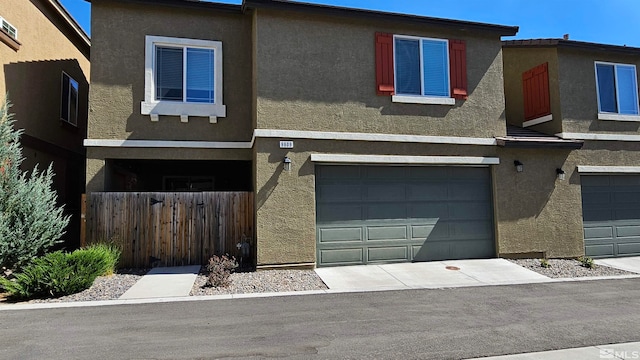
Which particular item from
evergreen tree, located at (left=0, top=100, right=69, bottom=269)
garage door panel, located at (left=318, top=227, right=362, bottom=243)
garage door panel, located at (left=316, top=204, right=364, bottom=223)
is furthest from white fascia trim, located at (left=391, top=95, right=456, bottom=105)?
evergreen tree, located at (left=0, top=100, right=69, bottom=269)

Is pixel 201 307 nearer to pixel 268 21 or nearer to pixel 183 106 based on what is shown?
pixel 183 106

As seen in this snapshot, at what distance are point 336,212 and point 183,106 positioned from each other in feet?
15.1

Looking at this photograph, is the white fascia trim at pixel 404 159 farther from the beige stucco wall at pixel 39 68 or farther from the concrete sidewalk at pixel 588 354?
the beige stucco wall at pixel 39 68

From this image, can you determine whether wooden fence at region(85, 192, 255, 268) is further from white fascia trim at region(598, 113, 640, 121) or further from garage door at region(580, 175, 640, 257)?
white fascia trim at region(598, 113, 640, 121)

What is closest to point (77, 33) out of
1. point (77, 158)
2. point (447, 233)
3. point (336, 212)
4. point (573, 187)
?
point (77, 158)

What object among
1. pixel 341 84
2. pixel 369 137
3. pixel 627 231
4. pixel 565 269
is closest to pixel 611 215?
pixel 627 231

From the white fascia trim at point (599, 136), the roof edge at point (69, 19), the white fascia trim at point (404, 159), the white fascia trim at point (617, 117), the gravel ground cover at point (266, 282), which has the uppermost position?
the roof edge at point (69, 19)

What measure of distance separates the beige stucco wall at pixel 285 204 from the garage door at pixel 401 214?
34cm

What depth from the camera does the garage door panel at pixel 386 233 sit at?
992 cm

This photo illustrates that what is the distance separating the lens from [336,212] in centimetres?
973

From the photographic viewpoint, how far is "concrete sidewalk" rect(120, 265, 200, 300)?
7.36 m

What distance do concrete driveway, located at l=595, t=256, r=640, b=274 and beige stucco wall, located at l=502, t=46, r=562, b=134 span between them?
375 centimetres

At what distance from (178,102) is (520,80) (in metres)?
10.4

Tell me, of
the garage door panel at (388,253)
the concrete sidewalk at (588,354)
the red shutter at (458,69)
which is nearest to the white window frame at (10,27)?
the garage door panel at (388,253)
